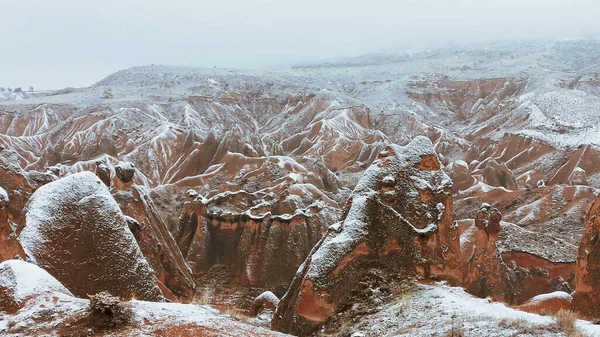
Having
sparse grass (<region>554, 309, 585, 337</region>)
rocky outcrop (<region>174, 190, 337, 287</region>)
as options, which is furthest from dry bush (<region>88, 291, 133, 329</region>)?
rocky outcrop (<region>174, 190, 337, 287</region>)

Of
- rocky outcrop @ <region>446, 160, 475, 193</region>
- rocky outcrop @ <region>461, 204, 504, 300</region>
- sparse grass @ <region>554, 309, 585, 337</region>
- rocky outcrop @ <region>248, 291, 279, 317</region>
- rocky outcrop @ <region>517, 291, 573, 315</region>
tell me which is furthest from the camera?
rocky outcrop @ <region>446, 160, 475, 193</region>

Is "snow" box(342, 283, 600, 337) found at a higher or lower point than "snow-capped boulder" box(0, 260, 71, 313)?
lower

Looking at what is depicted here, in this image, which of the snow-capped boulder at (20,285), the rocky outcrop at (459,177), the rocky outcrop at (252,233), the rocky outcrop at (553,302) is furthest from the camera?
the rocky outcrop at (459,177)

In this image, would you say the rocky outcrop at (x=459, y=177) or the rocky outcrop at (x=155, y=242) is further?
the rocky outcrop at (x=459, y=177)

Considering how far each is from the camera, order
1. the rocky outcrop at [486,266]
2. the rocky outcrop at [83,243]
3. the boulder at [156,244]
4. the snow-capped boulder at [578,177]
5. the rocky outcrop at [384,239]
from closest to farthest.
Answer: the rocky outcrop at [384,239], the rocky outcrop at [83,243], the boulder at [156,244], the rocky outcrop at [486,266], the snow-capped boulder at [578,177]

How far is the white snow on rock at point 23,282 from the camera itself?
9.41m

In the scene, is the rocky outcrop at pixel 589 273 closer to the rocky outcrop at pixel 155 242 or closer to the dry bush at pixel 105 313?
the dry bush at pixel 105 313

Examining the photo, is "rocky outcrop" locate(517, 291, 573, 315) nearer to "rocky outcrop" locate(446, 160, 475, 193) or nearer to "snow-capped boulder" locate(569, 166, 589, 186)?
"rocky outcrop" locate(446, 160, 475, 193)

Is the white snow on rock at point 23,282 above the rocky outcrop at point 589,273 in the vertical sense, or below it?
above

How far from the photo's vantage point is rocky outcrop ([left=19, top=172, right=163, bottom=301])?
42.4 feet

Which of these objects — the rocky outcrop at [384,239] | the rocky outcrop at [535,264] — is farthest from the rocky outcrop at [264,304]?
the rocky outcrop at [535,264]

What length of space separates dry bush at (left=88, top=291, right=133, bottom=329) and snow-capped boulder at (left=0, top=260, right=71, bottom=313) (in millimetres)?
1275

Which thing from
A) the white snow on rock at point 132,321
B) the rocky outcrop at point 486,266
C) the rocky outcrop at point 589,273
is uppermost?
the white snow on rock at point 132,321

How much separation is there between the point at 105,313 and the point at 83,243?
491 centimetres
